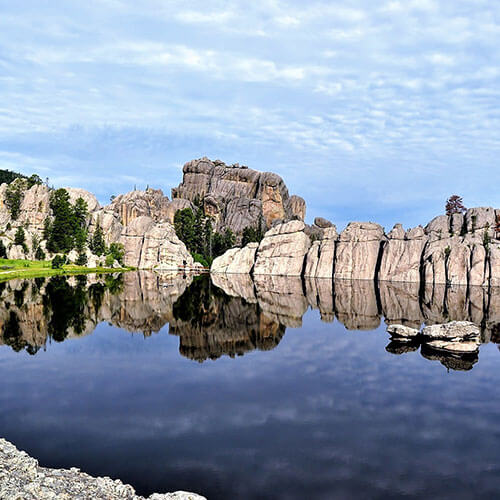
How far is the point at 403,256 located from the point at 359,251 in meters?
8.63

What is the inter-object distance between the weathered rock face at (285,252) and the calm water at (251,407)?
2263 inches

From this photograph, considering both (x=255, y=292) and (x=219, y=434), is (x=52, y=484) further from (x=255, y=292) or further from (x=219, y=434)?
(x=255, y=292)

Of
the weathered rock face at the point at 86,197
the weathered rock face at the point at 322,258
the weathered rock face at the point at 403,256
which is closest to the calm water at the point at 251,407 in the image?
the weathered rock face at the point at 403,256

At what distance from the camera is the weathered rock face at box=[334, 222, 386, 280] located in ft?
270

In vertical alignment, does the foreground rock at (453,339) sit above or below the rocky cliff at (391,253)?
below

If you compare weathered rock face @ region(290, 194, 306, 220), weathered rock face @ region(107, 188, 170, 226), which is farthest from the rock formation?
weathered rock face @ region(290, 194, 306, 220)

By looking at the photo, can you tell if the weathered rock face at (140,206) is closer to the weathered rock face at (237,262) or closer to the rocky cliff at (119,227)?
the rocky cliff at (119,227)

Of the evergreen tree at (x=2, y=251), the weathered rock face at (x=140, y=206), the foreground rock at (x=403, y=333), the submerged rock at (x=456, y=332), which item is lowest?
the foreground rock at (x=403, y=333)

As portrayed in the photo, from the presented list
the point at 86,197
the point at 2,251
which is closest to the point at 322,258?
the point at 2,251

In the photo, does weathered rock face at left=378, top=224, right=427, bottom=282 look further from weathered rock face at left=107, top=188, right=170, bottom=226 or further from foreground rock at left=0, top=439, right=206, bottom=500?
weathered rock face at left=107, top=188, right=170, bottom=226

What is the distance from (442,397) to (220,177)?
14058cm

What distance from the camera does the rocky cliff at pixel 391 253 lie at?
232 ft

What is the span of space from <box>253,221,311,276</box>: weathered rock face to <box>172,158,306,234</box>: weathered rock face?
153 feet

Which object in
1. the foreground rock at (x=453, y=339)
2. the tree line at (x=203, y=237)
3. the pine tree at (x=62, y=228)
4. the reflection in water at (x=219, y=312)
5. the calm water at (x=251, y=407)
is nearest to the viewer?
the calm water at (x=251, y=407)
